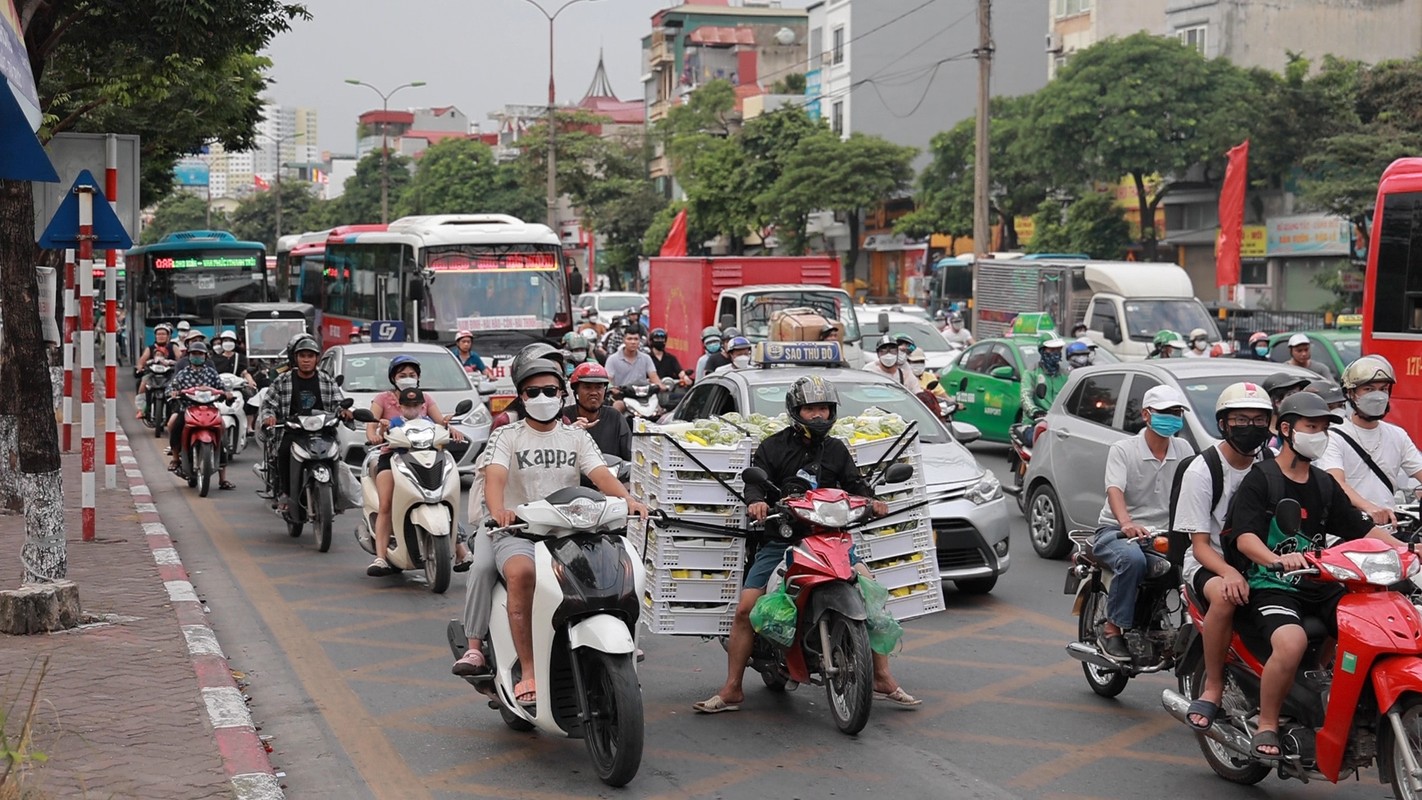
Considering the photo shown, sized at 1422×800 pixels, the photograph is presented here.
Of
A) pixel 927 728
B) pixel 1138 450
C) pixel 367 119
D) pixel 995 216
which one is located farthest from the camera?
pixel 367 119

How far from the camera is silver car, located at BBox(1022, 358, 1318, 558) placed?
1171 cm

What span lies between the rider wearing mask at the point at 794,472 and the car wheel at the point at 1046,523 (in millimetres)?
4948

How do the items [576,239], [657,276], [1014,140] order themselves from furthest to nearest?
[576,239]
[1014,140]
[657,276]

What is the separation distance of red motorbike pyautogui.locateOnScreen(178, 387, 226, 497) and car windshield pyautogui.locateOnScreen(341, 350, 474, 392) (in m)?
1.38

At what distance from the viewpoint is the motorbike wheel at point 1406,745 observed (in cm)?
537

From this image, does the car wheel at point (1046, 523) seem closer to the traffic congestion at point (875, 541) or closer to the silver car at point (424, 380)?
the traffic congestion at point (875, 541)

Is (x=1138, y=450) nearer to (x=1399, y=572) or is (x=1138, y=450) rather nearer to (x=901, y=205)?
(x=1399, y=572)

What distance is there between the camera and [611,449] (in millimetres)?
10375

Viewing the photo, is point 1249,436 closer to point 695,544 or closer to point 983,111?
point 695,544

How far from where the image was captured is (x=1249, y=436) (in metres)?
6.50

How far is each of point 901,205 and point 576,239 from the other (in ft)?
101

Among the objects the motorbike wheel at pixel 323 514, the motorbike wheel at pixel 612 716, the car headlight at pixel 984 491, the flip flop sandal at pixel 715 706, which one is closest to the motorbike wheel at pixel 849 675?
the flip flop sandal at pixel 715 706

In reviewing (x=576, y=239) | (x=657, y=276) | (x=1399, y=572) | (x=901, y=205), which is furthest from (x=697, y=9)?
(x=1399, y=572)

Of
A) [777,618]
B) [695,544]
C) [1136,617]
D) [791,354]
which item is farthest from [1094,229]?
[777,618]
